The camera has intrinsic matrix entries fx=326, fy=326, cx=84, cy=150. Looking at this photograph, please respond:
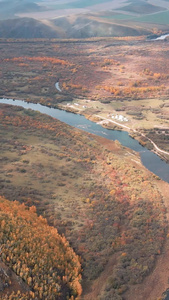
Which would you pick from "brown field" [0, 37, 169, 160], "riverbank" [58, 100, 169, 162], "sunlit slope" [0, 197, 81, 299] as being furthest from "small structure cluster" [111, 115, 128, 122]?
"sunlit slope" [0, 197, 81, 299]

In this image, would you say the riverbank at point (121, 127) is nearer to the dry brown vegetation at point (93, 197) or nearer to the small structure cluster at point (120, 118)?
the small structure cluster at point (120, 118)

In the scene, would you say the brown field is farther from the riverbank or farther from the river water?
the river water

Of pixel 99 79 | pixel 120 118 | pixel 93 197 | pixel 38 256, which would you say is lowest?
pixel 93 197

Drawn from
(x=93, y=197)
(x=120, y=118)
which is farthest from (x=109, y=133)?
(x=93, y=197)

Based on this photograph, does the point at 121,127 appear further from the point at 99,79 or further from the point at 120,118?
the point at 99,79

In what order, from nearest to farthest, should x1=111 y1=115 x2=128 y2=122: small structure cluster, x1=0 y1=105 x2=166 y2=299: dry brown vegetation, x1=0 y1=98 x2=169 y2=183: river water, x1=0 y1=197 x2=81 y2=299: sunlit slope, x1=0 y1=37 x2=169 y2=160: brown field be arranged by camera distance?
x1=0 y1=197 x2=81 y2=299: sunlit slope < x1=0 y1=105 x2=166 y2=299: dry brown vegetation < x1=0 y1=98 x2=169 y2=183: river water < x1=111 y1=115 x2=128 y2=122: small structure cluster < x1=0 y1=37 x2=169 y2=160: brown field

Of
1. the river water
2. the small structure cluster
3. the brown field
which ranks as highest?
the brown field

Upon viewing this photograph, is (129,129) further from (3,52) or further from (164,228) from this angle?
(3,52)

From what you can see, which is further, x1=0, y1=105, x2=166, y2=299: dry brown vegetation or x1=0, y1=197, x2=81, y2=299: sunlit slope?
x1=0, y1=105, x2=166, y2=299: dry brown vegetation

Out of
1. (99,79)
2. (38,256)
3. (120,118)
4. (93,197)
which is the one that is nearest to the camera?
(38,256)

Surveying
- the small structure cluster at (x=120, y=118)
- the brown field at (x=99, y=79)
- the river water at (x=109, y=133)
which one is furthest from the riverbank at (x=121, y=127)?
the small structure cluster at (x=120, y=118)
